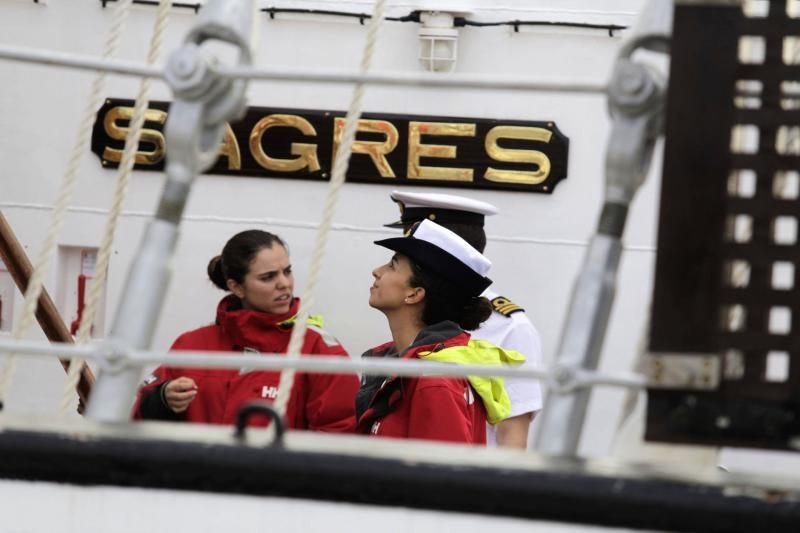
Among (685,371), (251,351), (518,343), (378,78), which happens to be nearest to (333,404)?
(251,351)

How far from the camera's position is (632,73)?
1487 mm

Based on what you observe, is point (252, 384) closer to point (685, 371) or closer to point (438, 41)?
point (438, 41)

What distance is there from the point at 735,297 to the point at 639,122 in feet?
0.75

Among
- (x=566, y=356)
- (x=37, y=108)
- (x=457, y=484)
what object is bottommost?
(x=457, y=484)

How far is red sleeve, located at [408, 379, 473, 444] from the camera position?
254 centimetres

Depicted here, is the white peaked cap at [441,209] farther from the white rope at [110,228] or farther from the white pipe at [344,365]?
the white pipe at [344,365]

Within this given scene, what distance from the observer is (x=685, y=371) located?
54.1 inches

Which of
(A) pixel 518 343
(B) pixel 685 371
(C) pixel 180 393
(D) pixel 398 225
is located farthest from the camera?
(D) pixel 398 225

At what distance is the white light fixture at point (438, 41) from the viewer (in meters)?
3.62

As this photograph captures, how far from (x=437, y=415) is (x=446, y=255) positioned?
465mm

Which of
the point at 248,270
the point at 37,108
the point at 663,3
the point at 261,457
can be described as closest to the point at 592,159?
the point at 248,270

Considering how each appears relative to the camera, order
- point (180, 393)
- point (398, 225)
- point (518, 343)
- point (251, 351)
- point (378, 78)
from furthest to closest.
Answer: point (398, 225) → point (518, 343) → point (251, 351) → point (180, 393) → point (378, 78)

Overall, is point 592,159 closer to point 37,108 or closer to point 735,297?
point 37,108

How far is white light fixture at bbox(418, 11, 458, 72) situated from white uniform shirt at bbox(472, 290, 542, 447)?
711 millimetres
